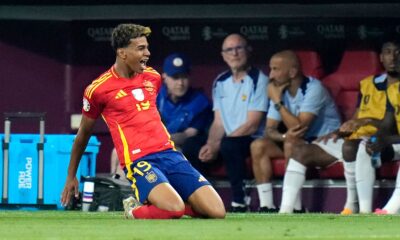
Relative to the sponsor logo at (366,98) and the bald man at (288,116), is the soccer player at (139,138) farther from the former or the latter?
the sponsor logo at (366,98)

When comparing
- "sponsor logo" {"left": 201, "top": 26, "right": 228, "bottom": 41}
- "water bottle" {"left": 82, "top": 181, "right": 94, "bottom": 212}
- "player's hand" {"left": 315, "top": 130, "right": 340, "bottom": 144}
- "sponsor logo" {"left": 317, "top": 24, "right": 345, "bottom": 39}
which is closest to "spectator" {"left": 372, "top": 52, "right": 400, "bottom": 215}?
"player's hand" {"left": 315, "top": 130, "right": 340, "bottom": 144}

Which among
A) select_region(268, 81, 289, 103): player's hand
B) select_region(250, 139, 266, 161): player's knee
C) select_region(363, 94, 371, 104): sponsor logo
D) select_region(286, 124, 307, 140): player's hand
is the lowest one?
select_region(250, 139, 266, 161): player's knee

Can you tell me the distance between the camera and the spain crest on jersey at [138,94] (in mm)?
12469

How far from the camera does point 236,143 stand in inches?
661

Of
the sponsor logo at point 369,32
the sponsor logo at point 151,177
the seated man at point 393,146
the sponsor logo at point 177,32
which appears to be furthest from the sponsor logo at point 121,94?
the sponsor logo at point 369,32

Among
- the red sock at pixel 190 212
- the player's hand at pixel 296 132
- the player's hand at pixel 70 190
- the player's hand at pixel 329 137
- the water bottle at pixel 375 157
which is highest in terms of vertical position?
the player's hand at pixel 296 132

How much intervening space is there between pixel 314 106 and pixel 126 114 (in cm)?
474

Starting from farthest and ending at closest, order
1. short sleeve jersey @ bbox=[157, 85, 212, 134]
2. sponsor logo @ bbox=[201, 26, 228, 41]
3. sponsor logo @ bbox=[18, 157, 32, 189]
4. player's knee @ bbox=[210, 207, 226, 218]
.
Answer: sponsor logo @ bbox=[201, 26, 228, 41] < short sleeve jersey @ bbox=[157, 85, 212, 134] < sponsor logo @ bbox=[18, 157, 32, 189] < player's knee @ bbox=[210, 207, 226, 218]

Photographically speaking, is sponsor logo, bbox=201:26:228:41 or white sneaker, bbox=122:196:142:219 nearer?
white sneaker, bbox=122:196:142:219

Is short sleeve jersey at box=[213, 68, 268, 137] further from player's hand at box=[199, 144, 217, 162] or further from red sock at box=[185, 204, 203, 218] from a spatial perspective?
red sock at box=[185, 204, 203, 218]

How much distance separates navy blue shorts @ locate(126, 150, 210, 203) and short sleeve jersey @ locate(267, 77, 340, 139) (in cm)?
445

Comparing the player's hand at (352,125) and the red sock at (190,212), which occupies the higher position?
the player's hand at (352,125)

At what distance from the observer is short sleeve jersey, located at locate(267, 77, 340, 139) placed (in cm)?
1675

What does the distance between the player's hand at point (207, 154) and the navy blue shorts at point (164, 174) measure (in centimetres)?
434
